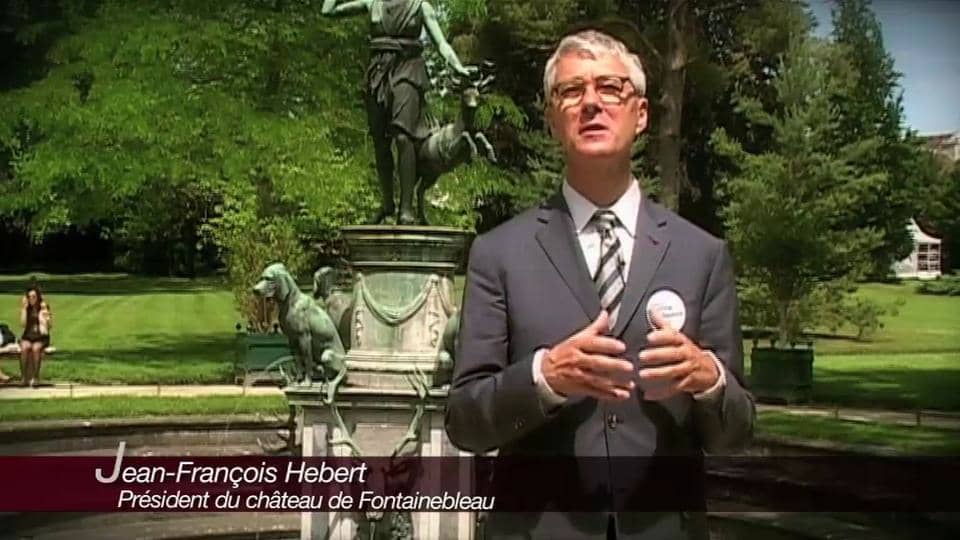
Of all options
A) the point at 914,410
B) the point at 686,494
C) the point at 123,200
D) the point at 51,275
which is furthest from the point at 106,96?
the point at 686,494

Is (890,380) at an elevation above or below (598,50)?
below

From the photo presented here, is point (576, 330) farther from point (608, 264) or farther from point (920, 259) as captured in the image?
point (920, 259)

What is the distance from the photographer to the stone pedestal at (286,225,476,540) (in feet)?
10.8

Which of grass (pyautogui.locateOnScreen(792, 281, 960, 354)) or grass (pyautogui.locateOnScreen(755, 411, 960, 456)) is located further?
grass (pyautogui.locateOnScreen(755, 411, 960, 456))

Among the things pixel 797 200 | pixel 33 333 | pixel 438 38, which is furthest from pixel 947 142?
pixel 33 333

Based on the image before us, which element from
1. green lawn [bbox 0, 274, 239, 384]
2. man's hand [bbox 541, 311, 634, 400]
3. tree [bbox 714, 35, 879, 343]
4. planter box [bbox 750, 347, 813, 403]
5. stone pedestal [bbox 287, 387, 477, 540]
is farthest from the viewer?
planter box [bbox 750, 347, 813, 403]

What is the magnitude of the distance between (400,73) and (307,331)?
75 cm

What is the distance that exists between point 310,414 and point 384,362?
0.80 ft

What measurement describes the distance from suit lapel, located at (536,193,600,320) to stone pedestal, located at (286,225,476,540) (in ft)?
7.11

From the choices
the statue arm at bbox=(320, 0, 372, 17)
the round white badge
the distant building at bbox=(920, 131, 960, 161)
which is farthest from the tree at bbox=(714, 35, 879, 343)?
the round white badge

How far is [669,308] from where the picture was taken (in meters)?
1.01

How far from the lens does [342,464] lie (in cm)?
333

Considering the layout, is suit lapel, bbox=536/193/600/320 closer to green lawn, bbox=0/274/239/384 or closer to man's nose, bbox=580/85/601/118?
man's nose, bbox=580/85/601/118

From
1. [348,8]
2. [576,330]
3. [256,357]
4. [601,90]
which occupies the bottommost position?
[256,357]
